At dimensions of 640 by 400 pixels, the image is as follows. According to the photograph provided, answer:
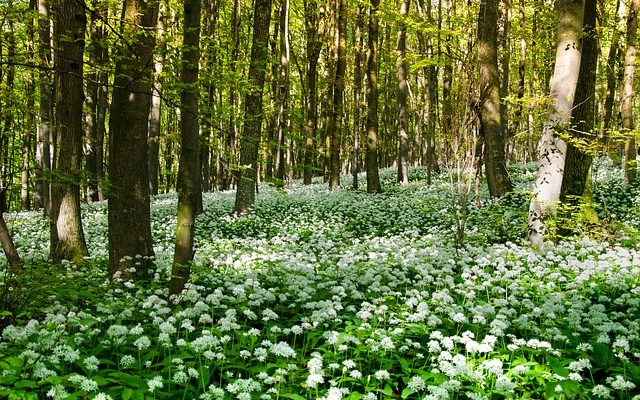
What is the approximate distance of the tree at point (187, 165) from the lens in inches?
263

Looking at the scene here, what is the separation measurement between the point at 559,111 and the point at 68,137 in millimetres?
10173

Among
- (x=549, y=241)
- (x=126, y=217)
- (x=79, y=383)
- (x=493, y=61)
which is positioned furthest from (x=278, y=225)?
(x=79, y=383)

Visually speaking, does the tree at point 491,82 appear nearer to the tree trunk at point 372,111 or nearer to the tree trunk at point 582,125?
the tree trunk at point 582,125

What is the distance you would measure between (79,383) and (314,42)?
27746 millimetres

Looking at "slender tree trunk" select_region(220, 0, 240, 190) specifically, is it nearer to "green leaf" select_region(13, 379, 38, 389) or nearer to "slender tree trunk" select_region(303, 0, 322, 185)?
"green leaf" select_region(13, 379, 38, 389)

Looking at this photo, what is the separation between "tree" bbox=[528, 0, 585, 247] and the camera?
898 centimetres

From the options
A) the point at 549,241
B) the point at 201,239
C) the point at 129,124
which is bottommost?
the point at 201,239

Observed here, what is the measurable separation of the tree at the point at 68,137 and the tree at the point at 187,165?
3538 mm

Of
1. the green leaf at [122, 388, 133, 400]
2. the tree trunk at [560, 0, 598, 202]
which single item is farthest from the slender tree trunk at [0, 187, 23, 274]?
the tree trunk at [560, 0, 598, 202]

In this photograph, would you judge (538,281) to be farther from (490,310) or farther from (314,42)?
(314,42)

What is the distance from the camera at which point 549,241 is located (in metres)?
9.47

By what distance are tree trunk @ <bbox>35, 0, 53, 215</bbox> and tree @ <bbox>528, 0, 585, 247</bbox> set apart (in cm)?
879

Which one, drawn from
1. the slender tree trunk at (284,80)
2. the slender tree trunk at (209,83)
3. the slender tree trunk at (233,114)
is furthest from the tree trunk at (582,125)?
the slender tree trunk at (209,83)

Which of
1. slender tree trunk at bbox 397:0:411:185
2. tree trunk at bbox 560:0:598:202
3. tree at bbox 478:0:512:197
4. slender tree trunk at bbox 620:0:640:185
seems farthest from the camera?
slender tree trunk at bbox 397:0:411:185
